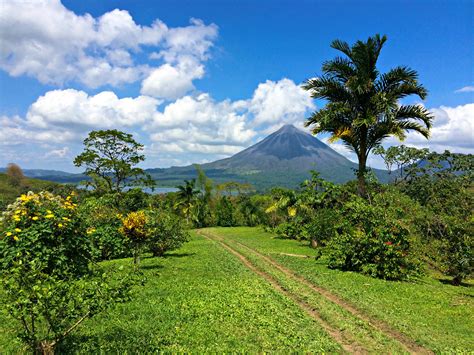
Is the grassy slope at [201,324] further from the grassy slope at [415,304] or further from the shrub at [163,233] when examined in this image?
the shrub at [163,233]

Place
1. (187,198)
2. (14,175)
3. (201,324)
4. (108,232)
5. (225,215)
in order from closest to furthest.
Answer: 1. (201,324)
2. (108,232)
3. (187,198)
4. (225,215)
5. (14,175)

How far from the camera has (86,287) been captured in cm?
512

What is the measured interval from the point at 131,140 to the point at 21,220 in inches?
1188

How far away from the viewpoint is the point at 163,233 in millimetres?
17578

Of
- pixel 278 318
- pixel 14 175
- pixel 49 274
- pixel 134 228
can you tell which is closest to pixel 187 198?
pixel 134 228

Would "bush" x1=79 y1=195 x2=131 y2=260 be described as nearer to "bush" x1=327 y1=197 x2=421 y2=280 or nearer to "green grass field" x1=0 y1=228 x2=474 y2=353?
"green grass field" x1=0 y1=228 x2=474 y2=353

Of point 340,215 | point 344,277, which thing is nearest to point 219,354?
point 344,277

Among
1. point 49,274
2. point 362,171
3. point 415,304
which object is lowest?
point 415,304

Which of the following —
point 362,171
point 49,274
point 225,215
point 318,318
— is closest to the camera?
point 49,274

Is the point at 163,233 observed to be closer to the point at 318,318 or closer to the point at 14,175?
the point at 318,318

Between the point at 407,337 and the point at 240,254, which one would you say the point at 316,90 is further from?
the point at 407,337

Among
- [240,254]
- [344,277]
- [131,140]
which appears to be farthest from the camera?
[131,140]

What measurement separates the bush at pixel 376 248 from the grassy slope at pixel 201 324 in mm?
4732

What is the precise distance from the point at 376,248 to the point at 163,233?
1038 centimetres
